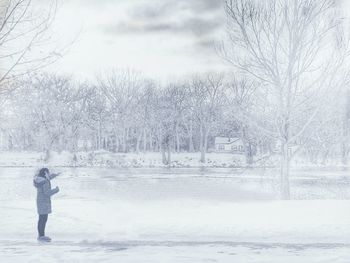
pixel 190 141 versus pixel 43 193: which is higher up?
pixel 190 141

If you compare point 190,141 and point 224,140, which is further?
point 224,140

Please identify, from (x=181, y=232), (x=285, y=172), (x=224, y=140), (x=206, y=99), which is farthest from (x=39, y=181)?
(x=224, y=140)

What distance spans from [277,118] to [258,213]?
6046mm

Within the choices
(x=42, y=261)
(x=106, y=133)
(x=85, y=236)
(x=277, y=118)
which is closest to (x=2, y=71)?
(x=85, y=236)

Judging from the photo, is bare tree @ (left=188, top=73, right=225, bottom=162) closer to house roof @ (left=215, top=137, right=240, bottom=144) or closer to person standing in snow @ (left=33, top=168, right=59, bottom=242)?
house roof @ (left=215, top=137, right=240, bottom=144)

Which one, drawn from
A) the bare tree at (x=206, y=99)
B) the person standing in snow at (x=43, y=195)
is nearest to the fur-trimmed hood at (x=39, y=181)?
the person standing in snow at (x=43, y=195)

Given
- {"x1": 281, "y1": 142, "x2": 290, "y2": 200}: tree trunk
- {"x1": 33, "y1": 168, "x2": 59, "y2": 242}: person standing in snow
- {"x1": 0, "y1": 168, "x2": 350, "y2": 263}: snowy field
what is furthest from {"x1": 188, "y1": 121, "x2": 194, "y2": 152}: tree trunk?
A: {"x1": 33, "y1": 168, "x2": 59, "y2": 242}: person standing in snow

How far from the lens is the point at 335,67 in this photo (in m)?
21.9

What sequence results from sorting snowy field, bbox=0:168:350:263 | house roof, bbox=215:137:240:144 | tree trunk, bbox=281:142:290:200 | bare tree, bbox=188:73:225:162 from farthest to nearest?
house roof, bbox=215:137:240:144, bare tree, bbox=188:73:225:162, tree trunk, bbox=281:142:290:200, snowy field, bbox=0:168:350:263

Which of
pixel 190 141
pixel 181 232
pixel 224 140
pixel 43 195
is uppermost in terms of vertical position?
pixel 224 140

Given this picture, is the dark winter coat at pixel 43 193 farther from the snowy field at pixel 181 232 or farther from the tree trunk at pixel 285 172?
the tree trunk at pixel 285 172

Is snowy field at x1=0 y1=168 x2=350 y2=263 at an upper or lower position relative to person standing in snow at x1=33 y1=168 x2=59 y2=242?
lower

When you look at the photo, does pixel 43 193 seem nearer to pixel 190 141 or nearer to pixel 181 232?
pixel 181 232

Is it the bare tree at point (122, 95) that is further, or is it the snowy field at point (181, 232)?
the bare tree at point (122, 95)
